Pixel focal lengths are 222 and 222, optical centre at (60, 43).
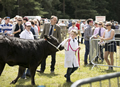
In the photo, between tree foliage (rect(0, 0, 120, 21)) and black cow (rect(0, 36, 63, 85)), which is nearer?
black cow (rect(0, 36, 63, 85))

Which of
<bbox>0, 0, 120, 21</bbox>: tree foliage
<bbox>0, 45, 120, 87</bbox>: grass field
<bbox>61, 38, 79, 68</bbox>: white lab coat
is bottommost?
<bbox>0, 0, 120, 21</bbox>: tree foliage

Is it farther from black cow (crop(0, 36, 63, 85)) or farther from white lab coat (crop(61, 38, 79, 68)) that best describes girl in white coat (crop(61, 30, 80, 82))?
black cow (crop(0, 36, 63, 85))

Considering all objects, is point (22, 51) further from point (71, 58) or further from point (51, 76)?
point (51, 76)

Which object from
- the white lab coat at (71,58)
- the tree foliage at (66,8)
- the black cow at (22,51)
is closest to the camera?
the black cow at (22,51)

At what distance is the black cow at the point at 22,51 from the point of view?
20.1 ft

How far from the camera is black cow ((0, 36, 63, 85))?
6125 mm

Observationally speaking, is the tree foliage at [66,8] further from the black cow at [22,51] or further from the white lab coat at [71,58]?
the white lab coat at [71,58]

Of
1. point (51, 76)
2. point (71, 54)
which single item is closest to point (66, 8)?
point (51, 76)

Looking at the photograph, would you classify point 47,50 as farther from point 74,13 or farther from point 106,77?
point 74,13

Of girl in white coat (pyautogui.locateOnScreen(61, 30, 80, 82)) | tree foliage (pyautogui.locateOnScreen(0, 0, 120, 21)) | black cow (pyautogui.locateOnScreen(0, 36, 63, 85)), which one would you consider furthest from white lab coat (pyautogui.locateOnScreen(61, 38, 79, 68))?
tree foliage (pyautogui.locateOnScreen(0, 0, 120, 21))

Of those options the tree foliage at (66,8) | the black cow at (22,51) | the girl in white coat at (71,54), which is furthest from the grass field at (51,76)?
the tree foliage at (66,8)

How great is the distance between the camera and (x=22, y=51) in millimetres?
6383

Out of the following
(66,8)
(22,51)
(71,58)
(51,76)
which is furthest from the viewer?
(66,8)

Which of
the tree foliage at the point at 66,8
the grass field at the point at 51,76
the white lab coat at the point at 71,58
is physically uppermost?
the white lab coat at the point at 71,58
